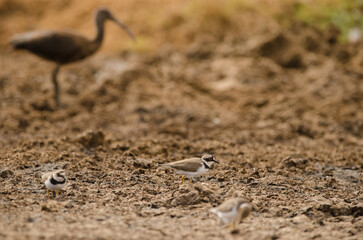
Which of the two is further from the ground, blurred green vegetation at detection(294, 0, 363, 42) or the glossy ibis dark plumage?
blurred green vegetation at detection(294, 0, 363, 42)

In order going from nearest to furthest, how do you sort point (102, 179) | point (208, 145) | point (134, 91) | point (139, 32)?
1. point (102, 179)
2. point (208, 145)
3. point (134, 91)
4. point (139, 32)

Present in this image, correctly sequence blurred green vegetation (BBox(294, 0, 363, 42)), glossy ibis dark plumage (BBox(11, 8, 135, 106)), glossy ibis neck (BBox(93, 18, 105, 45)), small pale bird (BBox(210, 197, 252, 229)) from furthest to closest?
blurred green vegetation (BBox(294, 0, 363, 42)) → glossy ibis neck (BBox(93, 18, 105, 45)) → glossy ibis dark plumage (BBox(11, 8, 135, 106)) → small pale bird (BBox(210, 197, 252, 229))

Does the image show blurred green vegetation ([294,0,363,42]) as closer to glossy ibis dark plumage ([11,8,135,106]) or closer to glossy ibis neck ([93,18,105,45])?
glossy ibis neck ([93,18,105,45])

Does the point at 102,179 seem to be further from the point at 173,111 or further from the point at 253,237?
the point at 173,111

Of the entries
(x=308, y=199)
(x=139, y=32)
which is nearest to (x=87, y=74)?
(x=139, y=32)

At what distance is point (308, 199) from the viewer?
6.27 metres

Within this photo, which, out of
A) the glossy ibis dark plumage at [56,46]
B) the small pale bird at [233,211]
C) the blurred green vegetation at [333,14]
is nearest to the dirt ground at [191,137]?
the small pale bird at [233,211]

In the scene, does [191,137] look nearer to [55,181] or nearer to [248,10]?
[55,181]

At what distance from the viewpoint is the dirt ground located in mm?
5473

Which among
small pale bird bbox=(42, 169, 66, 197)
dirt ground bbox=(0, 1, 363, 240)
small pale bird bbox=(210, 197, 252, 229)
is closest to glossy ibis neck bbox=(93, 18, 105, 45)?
dirt ground bbox=(0, 1, 363, 240)

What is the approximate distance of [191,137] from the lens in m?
9.33

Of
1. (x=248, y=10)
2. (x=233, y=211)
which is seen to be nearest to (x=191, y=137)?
(x=233, y=211)

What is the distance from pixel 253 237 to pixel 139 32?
9.65m

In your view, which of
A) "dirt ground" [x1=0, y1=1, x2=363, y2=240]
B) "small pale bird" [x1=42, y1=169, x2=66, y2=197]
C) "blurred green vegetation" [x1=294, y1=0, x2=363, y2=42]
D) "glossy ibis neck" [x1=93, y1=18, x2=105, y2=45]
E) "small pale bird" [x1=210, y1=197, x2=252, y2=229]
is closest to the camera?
"small pale bird" [x1=210, y1=197, x2=252, y2=229]
